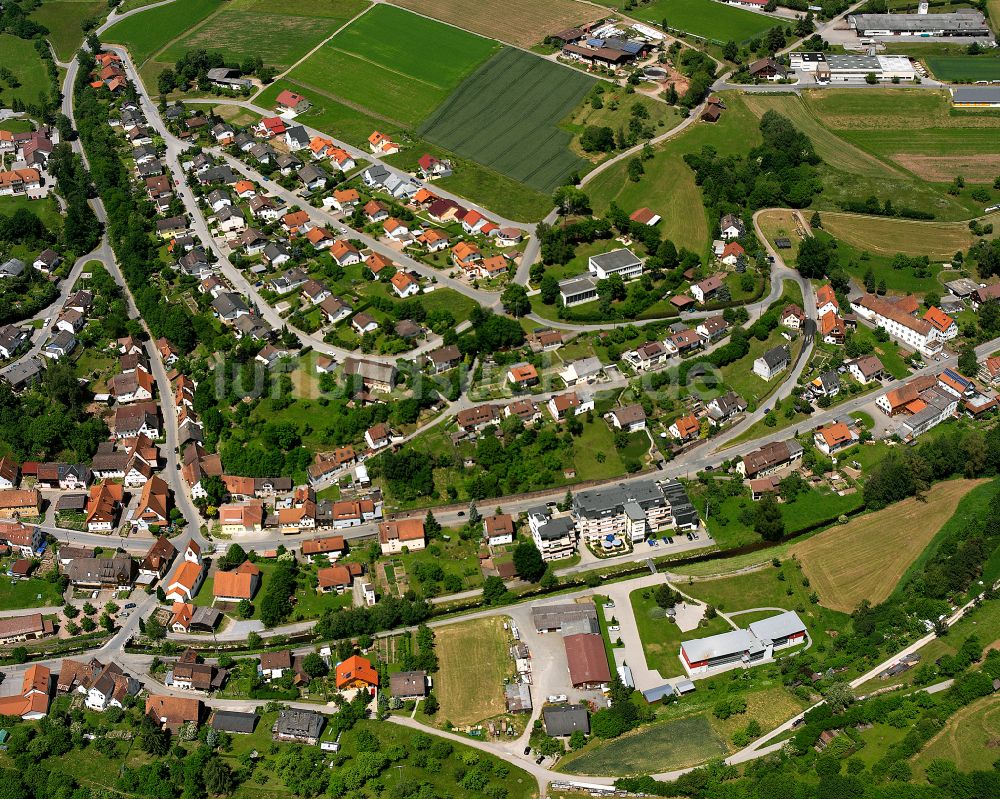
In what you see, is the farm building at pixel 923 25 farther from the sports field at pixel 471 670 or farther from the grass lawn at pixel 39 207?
the sports field at pixel 471 670

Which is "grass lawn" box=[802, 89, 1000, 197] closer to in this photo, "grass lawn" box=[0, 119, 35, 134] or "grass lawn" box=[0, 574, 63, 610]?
"grass lawn" box=[0, 574, 63, 610]

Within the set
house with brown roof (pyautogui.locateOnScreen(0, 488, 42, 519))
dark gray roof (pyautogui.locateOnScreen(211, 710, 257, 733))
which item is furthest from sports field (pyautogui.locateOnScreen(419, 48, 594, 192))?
dark gray roof (pyautogui.locateOnScreen(211, 710, 257, 733))

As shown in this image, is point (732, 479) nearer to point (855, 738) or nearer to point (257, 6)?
point (855, 738)

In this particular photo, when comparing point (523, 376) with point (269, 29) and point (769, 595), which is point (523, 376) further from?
point (269, 29)

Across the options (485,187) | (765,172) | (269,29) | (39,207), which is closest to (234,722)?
(485,187)

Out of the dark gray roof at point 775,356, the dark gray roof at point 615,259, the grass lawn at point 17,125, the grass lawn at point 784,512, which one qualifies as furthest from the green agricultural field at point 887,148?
the grass lawn at point 17,125

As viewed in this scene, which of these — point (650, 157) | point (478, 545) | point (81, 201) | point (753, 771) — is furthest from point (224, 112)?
point (753, 771)
